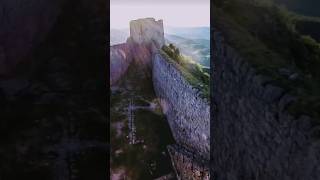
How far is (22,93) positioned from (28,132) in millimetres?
363

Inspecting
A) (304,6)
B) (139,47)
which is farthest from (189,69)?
(304,6)

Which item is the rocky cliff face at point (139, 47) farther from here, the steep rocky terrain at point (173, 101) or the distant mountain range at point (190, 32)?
the distant mountain range at point (190, 32)

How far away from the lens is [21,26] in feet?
16.3

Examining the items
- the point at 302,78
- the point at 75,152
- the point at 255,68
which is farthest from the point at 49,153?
the point at 302,78

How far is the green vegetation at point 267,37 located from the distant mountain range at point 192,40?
185 millimetres

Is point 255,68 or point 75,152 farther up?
point 255,68

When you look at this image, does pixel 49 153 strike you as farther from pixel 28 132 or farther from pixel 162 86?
pixel 162 86

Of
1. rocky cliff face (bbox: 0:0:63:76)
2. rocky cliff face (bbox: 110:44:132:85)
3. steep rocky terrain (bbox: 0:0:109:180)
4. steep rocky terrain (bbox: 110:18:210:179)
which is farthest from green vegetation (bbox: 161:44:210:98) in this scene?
rocky cliff face (bbox: 0:0:63:76)

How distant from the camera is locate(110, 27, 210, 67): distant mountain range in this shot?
17.4ft

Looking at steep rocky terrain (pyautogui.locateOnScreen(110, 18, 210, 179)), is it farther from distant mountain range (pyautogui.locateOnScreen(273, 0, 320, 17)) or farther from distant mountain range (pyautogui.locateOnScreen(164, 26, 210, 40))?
distant mountain range (pyautogui.locateOnScreen(273, 0, 320, 17))

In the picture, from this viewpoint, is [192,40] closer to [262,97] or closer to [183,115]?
[183,115]

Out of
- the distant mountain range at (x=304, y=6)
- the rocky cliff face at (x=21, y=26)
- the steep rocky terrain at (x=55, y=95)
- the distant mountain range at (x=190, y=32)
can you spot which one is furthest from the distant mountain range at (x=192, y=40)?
the distant mountain range at (x=304, y=6)

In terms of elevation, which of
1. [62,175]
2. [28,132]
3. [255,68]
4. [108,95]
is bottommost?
[62,175]

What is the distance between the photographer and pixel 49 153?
5.09 meters
